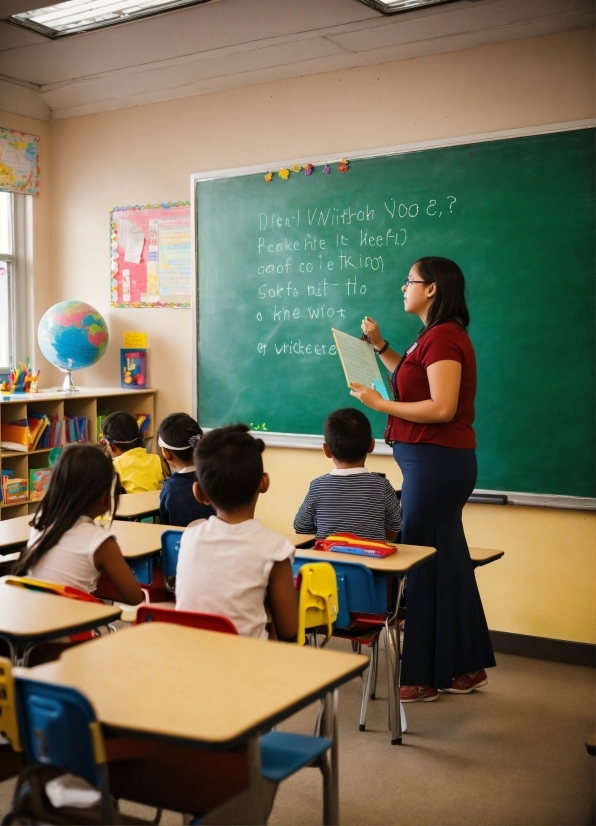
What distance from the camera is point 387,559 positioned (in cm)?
289

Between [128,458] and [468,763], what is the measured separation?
2.09 metres

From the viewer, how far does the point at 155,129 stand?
5.35 m

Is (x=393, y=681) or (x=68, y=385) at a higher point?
(x=68, y=385)

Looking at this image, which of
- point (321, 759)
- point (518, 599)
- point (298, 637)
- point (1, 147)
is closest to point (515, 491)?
point (518, 599)

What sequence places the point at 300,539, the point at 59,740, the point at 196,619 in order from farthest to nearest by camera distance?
1. the point at 300,539
2. the point at 196,619
3. the point at 59,740

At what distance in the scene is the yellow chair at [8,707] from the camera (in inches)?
65.9

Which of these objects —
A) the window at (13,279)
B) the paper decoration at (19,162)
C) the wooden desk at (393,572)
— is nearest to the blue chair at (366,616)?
the wooden desk at (393,572)

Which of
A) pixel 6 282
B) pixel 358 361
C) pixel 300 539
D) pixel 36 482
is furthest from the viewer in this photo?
pixel 6 282

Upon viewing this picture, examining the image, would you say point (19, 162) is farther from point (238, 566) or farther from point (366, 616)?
point (238, 566)

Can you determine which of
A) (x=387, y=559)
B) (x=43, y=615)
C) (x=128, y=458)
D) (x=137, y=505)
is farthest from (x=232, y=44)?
(x=43, y=615)

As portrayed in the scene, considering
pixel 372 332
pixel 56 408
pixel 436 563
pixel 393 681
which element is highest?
pixel 372 332

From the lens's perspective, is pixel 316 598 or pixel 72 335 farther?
pixel 72 335

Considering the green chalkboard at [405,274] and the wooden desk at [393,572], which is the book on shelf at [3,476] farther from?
the wooden desk at [393,572]

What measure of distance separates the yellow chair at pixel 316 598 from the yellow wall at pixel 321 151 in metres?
1.86
